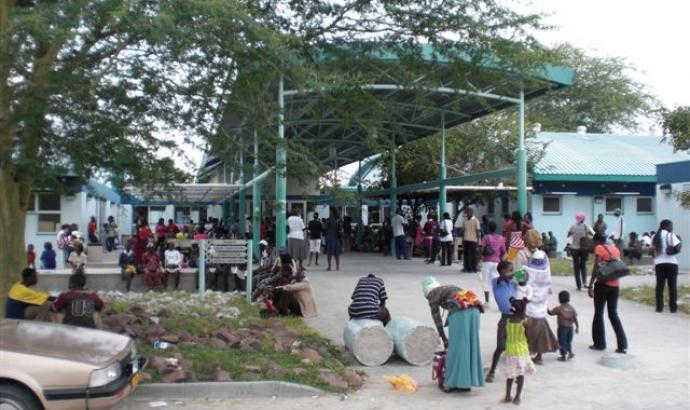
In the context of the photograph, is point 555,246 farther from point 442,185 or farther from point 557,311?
point 557,311

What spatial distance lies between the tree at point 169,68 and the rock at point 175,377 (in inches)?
90.4

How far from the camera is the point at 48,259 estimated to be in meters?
17.3

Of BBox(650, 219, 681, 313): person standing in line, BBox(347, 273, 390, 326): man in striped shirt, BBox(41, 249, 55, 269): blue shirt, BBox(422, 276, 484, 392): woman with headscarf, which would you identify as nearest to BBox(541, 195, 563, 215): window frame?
BBox(650, 219, 681, 313): person standing in line

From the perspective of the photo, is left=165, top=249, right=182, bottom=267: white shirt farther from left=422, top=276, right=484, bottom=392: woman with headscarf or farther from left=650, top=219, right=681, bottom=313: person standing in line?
left=650, top=219, right=681, bottom=313: person standing in line

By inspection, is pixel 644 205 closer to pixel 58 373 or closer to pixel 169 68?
pixel 169 68

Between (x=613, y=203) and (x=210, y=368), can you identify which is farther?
(x=613, y=203)

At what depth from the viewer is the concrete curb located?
752 centimetres

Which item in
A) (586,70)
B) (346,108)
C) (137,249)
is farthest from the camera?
(586,70)

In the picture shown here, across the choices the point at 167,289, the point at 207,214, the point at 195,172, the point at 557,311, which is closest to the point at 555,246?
the point at 167,289

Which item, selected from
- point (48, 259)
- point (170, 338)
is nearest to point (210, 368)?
point (170, 338)

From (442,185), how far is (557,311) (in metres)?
13.4

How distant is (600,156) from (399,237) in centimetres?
1211

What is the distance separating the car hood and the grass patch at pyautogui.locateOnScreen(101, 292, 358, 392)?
44.9 inches

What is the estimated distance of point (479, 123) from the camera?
3173 cm
